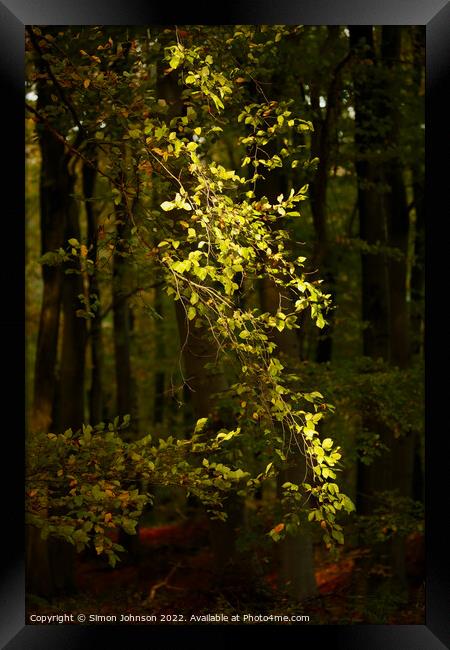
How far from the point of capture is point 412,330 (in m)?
13.5

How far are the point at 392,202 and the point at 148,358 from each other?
9784 mm

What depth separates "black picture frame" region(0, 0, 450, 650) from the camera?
4.30 m

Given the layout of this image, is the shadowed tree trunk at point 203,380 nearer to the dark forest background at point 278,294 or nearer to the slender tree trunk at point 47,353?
the dark forest background at point 278,294

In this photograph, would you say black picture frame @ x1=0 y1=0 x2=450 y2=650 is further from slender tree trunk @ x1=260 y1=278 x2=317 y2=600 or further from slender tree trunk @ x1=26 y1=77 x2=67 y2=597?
slender tree trunk @ x1=26 y1=77 x2=67 y2=597

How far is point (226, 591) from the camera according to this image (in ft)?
27.1

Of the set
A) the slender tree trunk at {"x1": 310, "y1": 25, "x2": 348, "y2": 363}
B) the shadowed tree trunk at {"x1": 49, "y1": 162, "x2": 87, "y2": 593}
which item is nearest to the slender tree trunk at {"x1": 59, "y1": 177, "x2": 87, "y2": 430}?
the shadowed tree trunk at {"x1": 49, "y1": 162, "x2": 87, "y2": 593}

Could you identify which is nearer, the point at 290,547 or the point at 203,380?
the point at 203,380

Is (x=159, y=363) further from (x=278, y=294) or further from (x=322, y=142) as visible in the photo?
(x=278, y=294)
